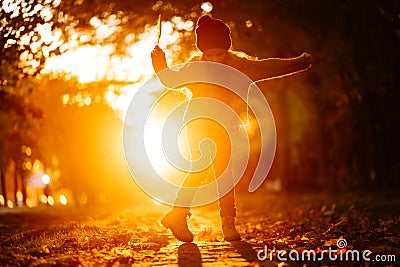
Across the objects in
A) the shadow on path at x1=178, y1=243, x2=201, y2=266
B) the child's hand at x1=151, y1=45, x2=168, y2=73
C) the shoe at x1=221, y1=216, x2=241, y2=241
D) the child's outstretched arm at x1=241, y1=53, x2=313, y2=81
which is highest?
the child's hand at x1=151, y1=45, x2=168, y2=73

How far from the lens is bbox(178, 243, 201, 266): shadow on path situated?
6.19 metres

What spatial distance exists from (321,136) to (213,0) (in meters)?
17.8

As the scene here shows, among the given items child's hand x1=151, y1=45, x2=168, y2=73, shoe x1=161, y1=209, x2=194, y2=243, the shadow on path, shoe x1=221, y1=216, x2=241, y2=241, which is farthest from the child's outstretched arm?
the shadow on path

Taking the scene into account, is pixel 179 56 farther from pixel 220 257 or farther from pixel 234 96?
pixel 220 257

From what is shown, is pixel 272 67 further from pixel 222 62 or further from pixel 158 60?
pixel 158 60

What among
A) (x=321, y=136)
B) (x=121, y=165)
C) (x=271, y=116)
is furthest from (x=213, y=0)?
(x=121, y=165)

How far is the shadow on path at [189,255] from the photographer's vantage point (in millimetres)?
6195

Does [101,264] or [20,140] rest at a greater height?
[20,140]

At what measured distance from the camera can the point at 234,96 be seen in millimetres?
7926

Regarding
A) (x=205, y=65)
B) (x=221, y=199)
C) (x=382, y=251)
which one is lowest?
(x=382, y=251)

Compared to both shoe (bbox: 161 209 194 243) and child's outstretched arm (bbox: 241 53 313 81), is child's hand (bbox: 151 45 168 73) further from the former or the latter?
shoe (bbox: 161 209 194 243)

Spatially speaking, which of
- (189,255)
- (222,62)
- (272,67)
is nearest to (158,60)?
(222,62)

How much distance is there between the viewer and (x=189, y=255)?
6.73 meters

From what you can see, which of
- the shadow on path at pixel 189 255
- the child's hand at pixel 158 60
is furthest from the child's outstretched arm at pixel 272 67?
the shadow on path at pixel 189 255
